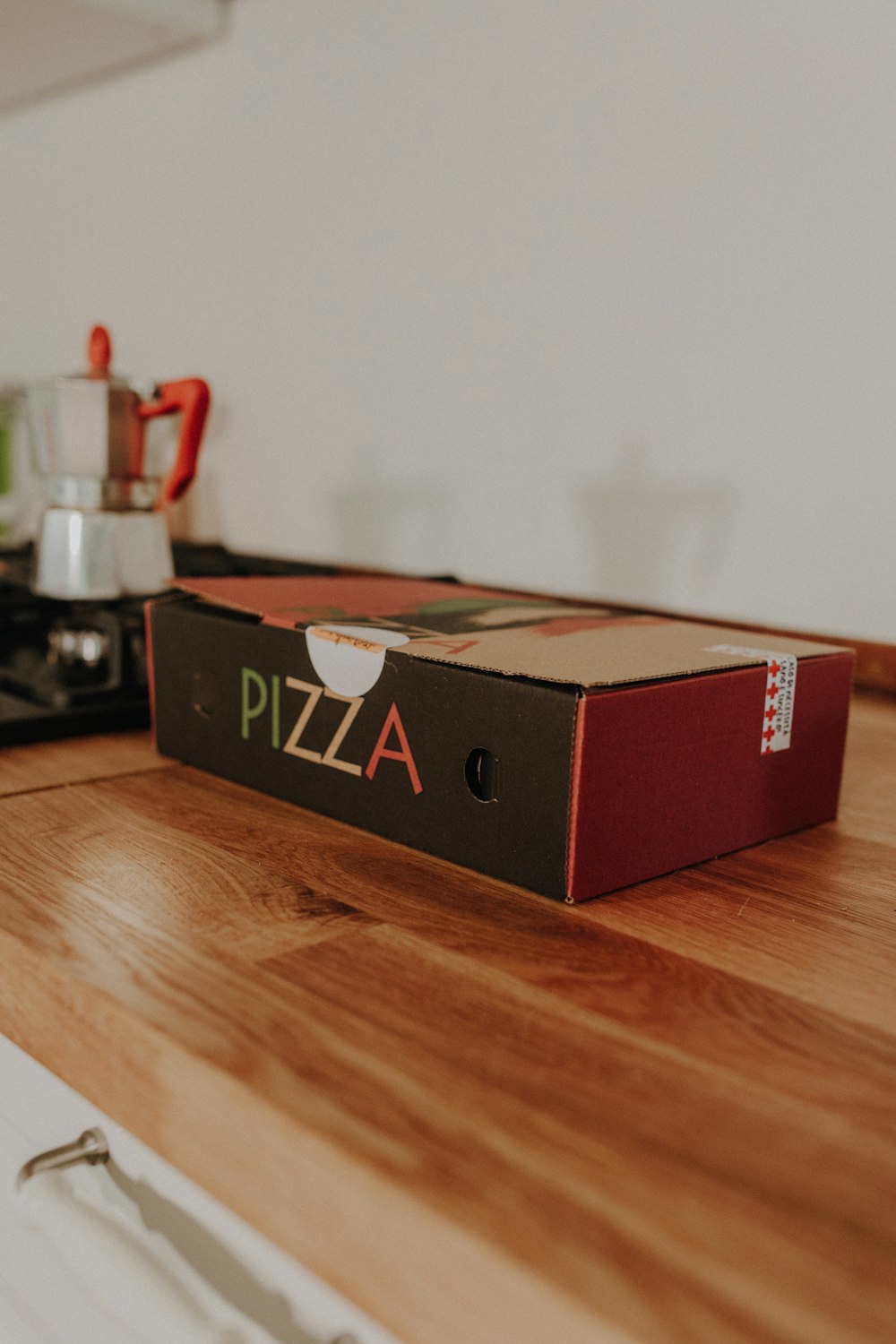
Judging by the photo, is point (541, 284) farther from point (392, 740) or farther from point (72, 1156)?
point (72, 1156)

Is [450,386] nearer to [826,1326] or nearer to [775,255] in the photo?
[775,255]

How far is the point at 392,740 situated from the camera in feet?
1.64

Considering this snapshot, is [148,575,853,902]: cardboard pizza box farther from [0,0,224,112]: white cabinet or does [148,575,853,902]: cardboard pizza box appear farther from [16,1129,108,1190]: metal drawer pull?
[0,0,224,112]: white cabinet

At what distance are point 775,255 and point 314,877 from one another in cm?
70

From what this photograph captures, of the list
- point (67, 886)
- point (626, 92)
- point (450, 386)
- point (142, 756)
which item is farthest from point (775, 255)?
point (67, 886)

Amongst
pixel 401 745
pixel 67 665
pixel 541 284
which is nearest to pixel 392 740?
pixel 401 745

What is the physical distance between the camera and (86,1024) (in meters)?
0.36

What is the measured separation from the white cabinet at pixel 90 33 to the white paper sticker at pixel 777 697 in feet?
3.72

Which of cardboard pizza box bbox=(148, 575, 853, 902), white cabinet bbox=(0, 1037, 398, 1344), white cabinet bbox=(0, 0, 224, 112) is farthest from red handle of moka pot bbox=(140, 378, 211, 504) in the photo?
white cabinet bbox=(0, 0, 224, 112)

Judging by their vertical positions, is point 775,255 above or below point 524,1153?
above

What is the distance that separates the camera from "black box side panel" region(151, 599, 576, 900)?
0.44 meters

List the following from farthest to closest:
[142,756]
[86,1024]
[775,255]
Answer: [775,255]
[142,756]
[86,1024]

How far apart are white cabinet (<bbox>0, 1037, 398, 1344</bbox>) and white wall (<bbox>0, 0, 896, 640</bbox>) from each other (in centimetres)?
72

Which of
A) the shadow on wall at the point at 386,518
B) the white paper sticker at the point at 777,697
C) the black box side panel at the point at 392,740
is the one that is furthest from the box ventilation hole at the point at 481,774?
the shadow on wall at the point at 386,518
